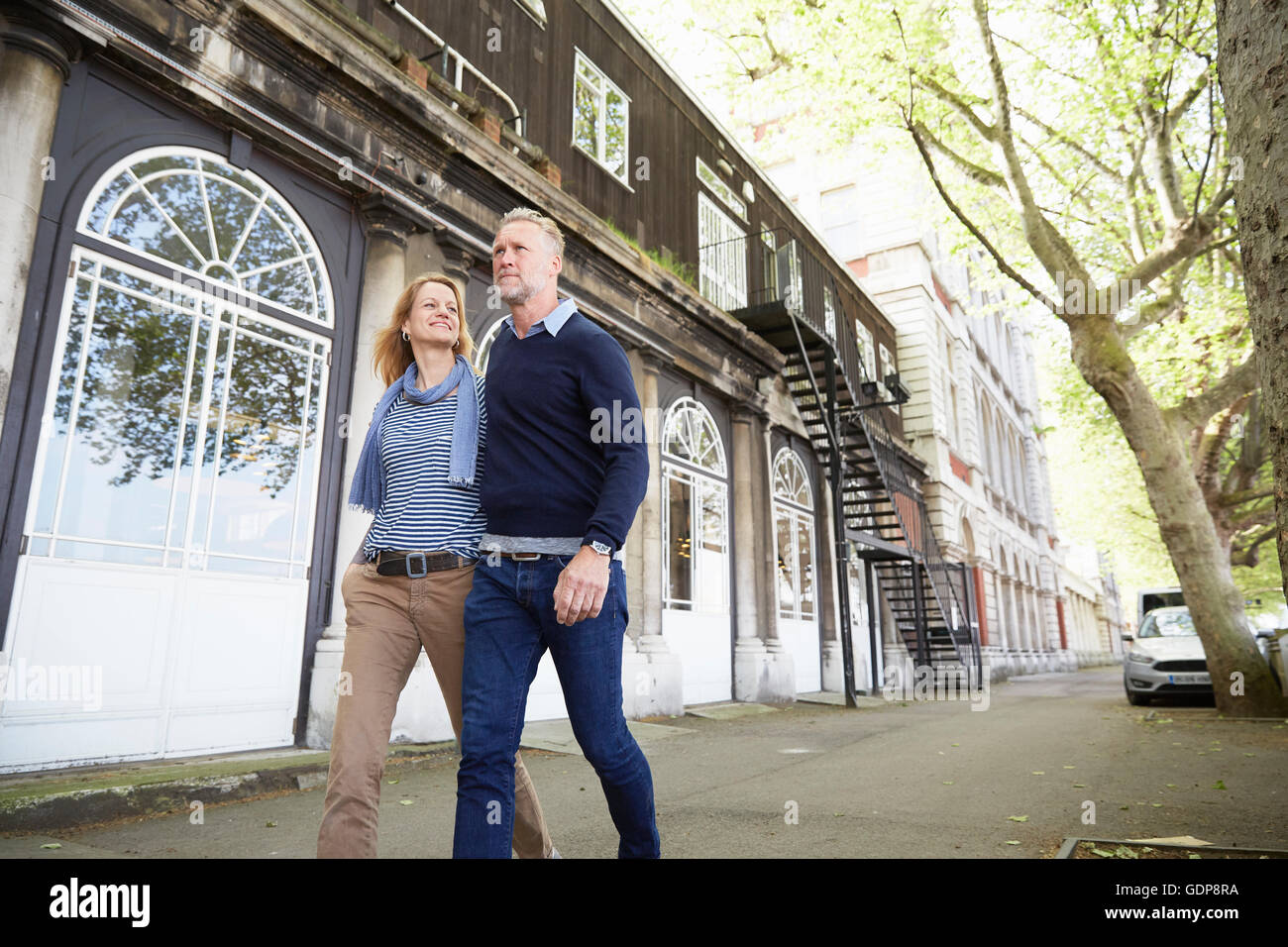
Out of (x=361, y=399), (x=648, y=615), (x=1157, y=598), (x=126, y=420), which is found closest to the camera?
(x=126, y=420)

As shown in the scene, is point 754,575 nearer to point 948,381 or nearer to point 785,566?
point 785,566

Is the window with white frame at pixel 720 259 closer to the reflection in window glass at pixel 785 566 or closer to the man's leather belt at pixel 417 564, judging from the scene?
the reflection in window glass at pixel 785 566

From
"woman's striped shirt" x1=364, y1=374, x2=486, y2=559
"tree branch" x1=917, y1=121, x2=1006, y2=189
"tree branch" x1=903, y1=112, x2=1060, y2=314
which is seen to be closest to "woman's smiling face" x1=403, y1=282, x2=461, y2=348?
"woman's striped shirt" x1=364, y1=374, x2=486, y2=559

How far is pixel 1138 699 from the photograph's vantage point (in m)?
12.8

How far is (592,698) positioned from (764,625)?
37.6ft

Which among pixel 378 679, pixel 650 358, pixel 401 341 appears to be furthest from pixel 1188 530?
pixel 378 679

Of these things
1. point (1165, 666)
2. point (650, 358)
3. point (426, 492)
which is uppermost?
point (650, 358)

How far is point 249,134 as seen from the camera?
243 inches

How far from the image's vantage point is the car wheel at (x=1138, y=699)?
41.4ft

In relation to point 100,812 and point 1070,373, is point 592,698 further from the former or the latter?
point 1070,373

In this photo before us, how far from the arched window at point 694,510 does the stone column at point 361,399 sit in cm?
501

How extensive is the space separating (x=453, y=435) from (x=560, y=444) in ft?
1.38

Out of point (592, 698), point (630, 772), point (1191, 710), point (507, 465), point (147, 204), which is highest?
point (147, 204)
